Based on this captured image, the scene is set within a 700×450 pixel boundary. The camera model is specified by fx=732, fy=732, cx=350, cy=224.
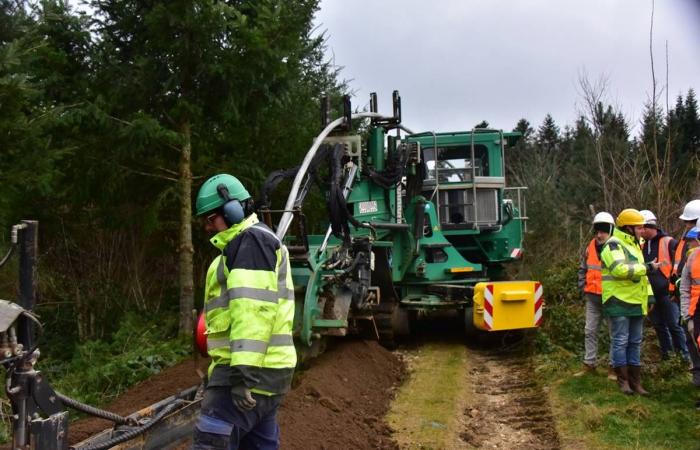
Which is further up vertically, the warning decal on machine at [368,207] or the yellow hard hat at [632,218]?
the warning decal on machine at [368,207]

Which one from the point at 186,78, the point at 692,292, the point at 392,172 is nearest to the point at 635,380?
the point at 692,292

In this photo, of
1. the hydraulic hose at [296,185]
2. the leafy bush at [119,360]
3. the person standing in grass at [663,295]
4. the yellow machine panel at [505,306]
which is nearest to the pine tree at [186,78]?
the leafy bush at [119,360]

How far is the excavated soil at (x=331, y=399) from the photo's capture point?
19.6ft

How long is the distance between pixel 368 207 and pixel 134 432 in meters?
5.69

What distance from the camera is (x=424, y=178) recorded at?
Answer: 36.8 ft

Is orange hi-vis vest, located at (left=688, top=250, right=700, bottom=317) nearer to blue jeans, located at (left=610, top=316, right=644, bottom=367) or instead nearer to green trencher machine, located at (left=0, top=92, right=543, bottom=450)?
blue jeans, located at (left=610, top=316, right=644, bottom=367)

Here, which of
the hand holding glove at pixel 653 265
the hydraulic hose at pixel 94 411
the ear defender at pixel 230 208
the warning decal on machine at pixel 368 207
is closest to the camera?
the ear defender at pixel 230 208

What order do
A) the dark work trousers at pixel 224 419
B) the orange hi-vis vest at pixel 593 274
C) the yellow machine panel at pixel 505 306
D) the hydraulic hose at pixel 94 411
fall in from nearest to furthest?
the dark work trousers at pixel 224 419 → the hydraulic hose at pixel 94 411 → the orange hi-vis vest at pixel 593 274 → the yellow machine panel at pixel 505 306

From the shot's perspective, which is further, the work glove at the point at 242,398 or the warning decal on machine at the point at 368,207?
the warning decal on machine at the point at 368,207

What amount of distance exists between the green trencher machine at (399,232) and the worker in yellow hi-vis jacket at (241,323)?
3.22 meters

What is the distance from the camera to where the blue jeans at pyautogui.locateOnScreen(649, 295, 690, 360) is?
27.5 ft

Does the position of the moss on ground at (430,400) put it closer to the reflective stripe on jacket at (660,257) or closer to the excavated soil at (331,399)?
the excavated soil at (331,399)

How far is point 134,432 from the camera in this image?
448 cm

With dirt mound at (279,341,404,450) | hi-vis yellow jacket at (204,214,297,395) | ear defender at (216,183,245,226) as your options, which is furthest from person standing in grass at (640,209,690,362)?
ear defender at (216,183,245,226)
